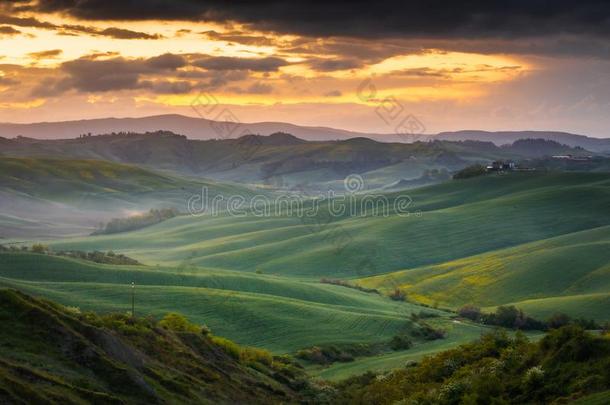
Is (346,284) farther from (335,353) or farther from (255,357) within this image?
(255,357)

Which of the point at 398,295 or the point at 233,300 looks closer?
the point at 233,300

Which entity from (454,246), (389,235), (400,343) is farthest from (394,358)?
(389,235)

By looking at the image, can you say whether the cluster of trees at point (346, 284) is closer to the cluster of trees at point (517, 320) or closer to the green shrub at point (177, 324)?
the cluster of trees at point (517, 320)

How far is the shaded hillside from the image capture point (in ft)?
93.1

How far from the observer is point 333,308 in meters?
86.9

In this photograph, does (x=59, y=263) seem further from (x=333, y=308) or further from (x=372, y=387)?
(x=372, y=387)

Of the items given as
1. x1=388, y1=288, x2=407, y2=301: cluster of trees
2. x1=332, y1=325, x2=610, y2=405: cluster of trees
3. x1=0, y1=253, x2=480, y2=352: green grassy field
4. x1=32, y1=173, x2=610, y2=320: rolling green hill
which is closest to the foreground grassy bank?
x1=332, y1=325, x2=610, y2=405: cluster of trees

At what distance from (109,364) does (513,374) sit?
1826 centimetres

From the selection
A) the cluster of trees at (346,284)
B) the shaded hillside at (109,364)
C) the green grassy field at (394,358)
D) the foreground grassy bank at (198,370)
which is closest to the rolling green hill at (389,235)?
the cluster of trees at (346,284)

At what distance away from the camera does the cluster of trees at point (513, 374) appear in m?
29.1

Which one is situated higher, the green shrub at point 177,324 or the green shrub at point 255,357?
the green shrub at point 177,324

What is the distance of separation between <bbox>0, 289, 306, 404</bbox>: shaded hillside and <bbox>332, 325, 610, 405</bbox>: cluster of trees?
26.0 ft

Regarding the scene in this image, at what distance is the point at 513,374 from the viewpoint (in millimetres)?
32906

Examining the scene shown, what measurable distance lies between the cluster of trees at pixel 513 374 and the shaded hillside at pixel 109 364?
7.93m
